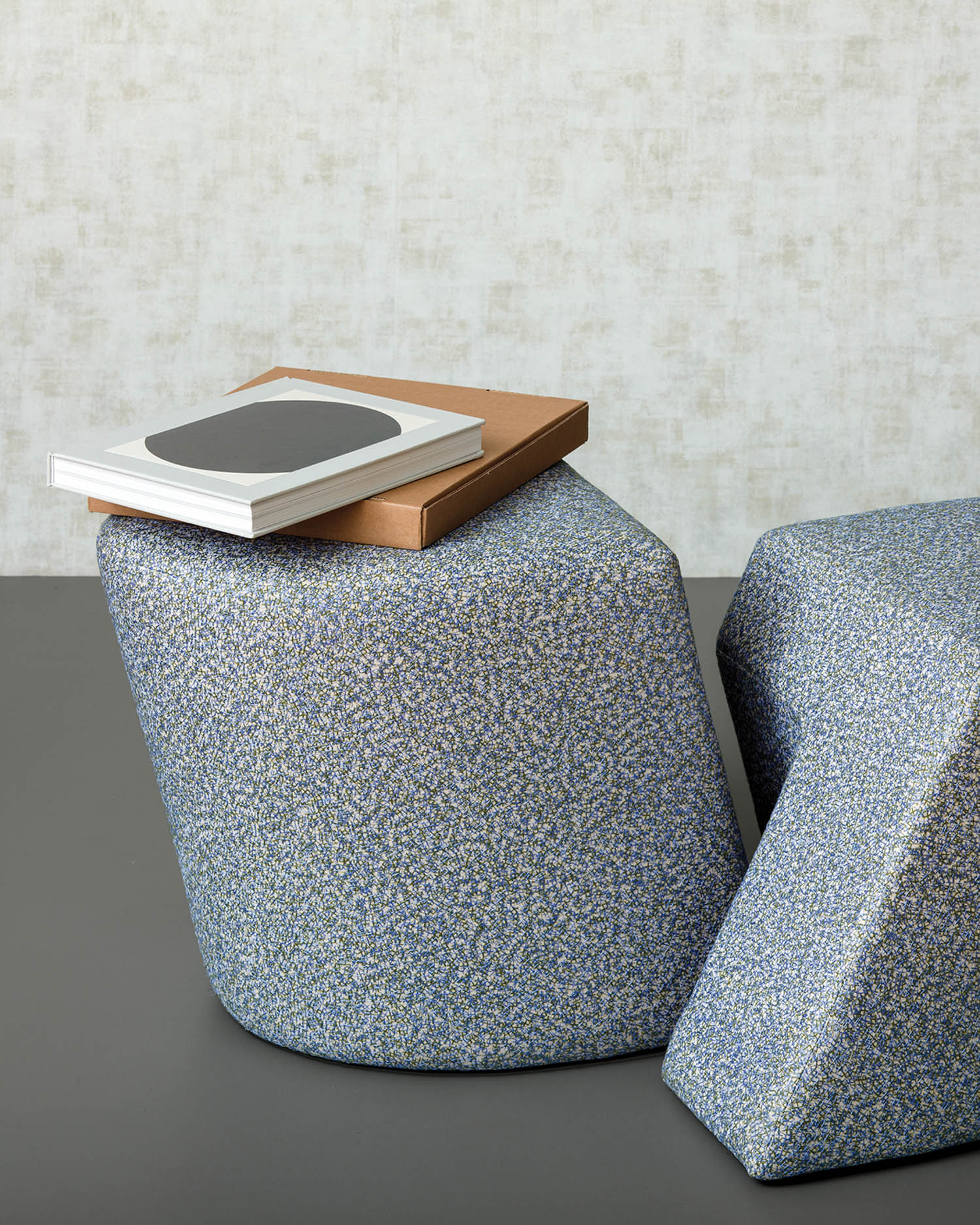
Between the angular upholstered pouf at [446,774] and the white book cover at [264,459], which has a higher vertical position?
the white book cover at [264,459]

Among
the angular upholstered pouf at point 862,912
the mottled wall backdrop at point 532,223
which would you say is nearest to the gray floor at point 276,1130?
the angular upholstered pouf at point 862,912

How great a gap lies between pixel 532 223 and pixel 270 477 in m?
1.56

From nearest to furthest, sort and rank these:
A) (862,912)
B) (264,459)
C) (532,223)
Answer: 1. (862,912)
2. (264,459)
3. (532,223)

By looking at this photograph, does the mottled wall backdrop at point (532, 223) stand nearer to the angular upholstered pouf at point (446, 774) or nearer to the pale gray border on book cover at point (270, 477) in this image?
the pale gray border on book cover at point (270, 477)

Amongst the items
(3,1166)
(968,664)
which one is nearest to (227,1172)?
(3,1166)

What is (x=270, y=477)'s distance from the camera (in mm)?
929

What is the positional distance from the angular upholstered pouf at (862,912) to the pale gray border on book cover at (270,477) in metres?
0.33

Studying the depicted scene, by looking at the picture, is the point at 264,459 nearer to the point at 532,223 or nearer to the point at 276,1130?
the point at 276,1130

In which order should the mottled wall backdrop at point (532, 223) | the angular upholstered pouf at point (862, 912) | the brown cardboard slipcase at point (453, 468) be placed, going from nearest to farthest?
the angular upholstered pouf at point (862, 912)
the brown cardboard slipcase at point (453, 468)
the mottled wall backdrop at point (532, 223)

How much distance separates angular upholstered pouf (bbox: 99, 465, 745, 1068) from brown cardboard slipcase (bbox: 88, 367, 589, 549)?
2cm

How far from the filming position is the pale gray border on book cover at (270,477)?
0.91 m

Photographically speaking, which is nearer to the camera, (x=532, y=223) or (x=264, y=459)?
(x=264, y=459)

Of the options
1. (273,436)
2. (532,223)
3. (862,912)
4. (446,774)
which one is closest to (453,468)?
(273,436)

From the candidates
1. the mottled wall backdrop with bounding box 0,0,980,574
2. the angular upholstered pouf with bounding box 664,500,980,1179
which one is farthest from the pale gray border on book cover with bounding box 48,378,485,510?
the mottled wall backdrop with bounding box 0,0,980,574
